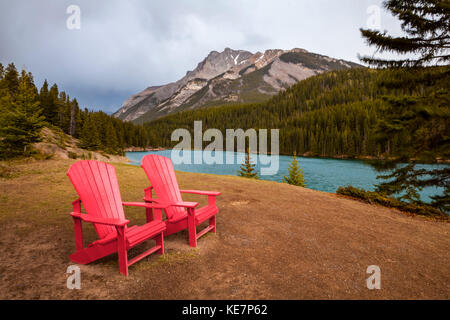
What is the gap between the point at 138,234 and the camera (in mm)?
2877

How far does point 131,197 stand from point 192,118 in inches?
5040

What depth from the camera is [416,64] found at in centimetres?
700

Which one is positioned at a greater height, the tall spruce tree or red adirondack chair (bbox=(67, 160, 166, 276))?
the tall spruce tree

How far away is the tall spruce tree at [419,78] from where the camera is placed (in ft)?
20.7

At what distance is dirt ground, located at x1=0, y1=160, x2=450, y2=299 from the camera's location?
99.2 inches

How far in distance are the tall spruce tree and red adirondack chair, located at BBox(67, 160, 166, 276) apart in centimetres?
780

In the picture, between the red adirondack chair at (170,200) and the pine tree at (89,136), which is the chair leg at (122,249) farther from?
the pine tree at (89,136)

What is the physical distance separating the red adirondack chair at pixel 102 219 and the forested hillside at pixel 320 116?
7.88 metres

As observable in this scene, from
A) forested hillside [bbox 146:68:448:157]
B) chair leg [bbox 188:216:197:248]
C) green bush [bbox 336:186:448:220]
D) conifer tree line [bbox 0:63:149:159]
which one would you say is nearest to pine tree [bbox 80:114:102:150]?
conifer tree line [bbox 0:63:149:159]

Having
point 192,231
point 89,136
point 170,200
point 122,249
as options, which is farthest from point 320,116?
point 122,249

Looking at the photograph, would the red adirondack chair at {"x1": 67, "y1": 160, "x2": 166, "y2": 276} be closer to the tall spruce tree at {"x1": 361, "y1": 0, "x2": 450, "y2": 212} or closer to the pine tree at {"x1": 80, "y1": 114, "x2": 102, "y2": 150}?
the tall spruce tree at {"x1": 361, "y1": 0, "x2": 450, "y2": 212}

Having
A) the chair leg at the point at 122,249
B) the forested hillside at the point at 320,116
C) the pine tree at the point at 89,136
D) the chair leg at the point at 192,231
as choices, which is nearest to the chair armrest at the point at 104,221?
the chair leg at the point at 122,249

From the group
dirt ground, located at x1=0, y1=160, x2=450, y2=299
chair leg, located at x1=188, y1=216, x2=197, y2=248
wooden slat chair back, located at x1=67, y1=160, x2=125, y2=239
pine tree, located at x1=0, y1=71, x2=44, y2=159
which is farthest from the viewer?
pine tree, located at x1=0, y1=71, x2=44, y2=159

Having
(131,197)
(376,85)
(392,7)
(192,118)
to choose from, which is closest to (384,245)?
(376,85)
